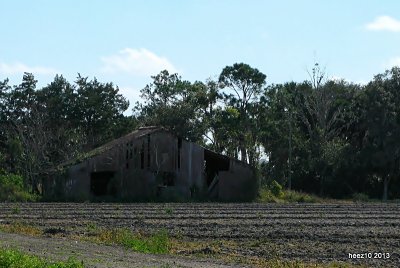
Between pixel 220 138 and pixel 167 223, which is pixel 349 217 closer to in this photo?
pixel 167 223

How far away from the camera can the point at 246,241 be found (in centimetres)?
1978

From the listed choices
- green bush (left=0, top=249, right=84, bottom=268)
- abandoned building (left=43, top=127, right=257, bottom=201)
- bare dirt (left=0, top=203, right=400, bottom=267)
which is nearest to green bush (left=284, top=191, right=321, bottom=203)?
abandoned building (left=43, top=127, right=257, bottom=201)

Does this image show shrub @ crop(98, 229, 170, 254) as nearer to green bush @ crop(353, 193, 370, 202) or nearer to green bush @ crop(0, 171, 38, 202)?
green bush @ crop(0, 171, 38, 202)

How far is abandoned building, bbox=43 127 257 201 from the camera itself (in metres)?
50.2

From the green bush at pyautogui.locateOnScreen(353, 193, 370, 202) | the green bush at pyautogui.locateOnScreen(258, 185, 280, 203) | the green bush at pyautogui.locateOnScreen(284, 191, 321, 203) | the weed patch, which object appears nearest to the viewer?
the weed patch

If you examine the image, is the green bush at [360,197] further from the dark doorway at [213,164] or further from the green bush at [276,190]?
the dark doorway at [213,164]

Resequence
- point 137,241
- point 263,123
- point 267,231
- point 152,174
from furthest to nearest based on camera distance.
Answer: point 263,123
point 152,174
point 267,231
point 137,241

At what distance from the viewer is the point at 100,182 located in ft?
176

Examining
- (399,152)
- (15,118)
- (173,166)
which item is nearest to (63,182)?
(173,166)

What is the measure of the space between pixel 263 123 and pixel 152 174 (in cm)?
1833

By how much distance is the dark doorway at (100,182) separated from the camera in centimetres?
5253

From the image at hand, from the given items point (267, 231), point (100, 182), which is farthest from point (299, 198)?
point (267, 231)

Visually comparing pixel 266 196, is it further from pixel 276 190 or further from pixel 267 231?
pixel 267 231

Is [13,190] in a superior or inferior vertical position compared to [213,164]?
inferior
